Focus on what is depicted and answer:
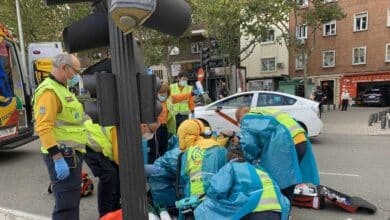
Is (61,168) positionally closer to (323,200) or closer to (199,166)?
(199,166)

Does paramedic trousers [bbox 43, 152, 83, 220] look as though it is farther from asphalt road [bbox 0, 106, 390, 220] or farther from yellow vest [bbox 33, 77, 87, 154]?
asphalt road [bbox 0, 106, 390, 220]

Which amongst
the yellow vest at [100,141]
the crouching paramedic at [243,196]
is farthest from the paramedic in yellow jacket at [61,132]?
the crouching paramedic at [243,196]

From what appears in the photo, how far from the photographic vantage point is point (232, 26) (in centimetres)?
2164

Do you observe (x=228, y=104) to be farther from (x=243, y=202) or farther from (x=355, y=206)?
(x=243, y=202)

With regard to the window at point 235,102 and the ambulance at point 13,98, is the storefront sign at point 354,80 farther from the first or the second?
the ambulance at point 13,98

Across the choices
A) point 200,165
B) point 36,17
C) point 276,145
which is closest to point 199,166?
→ point 200,165

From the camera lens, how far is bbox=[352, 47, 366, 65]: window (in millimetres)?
29375

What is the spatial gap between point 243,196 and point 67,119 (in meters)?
1.72

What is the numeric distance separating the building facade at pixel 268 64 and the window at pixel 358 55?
5473mm

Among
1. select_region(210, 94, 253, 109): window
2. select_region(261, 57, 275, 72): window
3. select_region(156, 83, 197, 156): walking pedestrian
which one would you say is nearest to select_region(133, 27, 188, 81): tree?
select_region(261, 57, 275, 72): window

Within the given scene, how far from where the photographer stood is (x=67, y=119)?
325 cm

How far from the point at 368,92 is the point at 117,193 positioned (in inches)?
1090

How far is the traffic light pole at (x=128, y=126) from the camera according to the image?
2.19 metres

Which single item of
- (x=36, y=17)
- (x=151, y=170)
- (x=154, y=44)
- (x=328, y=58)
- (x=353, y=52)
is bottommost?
(x=151, y=170)
